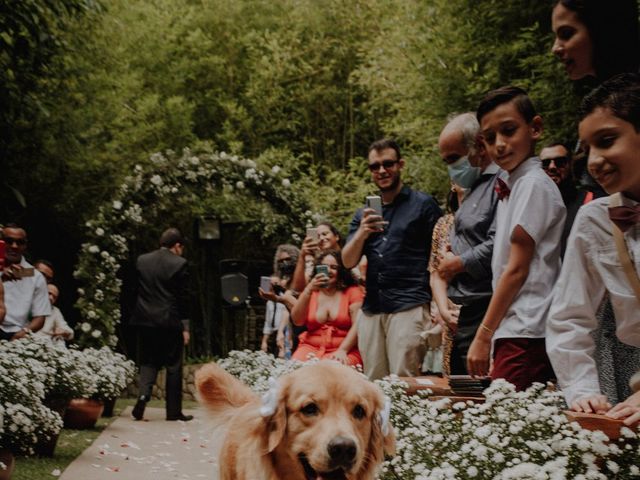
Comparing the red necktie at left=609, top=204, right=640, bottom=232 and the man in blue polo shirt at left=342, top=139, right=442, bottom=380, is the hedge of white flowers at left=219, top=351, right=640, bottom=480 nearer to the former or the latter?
the red necktie at left=609, top=204, right=640, bottom=232

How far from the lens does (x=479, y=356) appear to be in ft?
13.4

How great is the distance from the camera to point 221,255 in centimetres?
2111

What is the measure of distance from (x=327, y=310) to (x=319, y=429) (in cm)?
399

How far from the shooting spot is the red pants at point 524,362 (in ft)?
12.8

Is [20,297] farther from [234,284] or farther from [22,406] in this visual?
[234,284]

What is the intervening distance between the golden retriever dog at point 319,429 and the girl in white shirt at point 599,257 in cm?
96

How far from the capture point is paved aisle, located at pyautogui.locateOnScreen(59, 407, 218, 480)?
7676mm

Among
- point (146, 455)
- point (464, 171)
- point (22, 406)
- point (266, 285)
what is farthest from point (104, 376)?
point (464, 171)

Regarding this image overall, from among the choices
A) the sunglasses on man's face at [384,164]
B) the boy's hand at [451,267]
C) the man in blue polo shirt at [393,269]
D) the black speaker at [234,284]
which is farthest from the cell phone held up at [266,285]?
the black speaker at [234,284]

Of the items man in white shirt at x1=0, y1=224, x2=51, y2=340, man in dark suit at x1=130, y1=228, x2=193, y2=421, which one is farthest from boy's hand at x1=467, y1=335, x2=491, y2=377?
man in dark suit at x1=130, y1=228, x2=193, y2=421

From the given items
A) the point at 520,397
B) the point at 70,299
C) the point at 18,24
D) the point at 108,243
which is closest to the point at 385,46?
the point at 108,243

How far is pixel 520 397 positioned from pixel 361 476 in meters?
0.83

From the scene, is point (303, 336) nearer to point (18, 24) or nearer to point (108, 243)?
point (18, 24)

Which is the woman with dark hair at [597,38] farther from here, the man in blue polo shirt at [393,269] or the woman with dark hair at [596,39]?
the man in blue polo shirt at [393,269]
